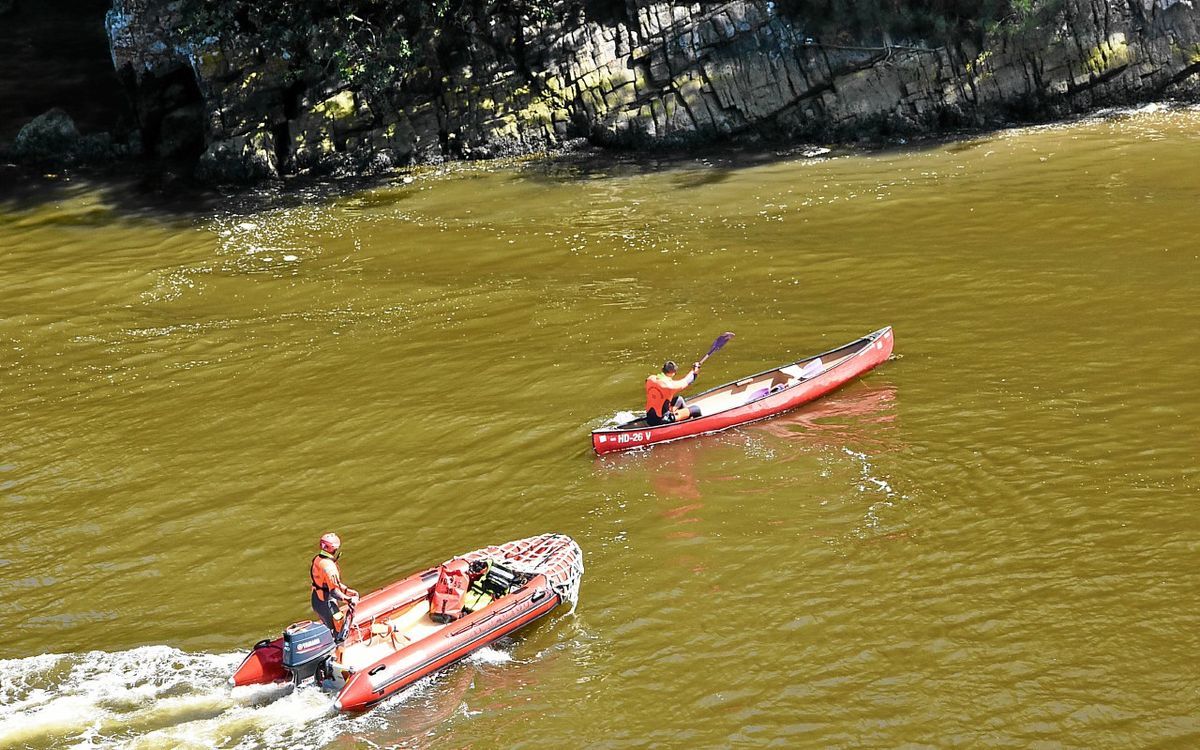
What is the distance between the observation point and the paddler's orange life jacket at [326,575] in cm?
1166

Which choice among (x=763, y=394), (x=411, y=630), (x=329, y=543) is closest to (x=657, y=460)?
(x=763, y=394)

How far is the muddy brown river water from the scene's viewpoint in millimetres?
11070

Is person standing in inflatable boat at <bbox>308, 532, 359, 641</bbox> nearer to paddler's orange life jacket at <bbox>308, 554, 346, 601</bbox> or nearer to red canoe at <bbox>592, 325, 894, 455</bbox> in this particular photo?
paddler's orange life jacket at <bbox>308, 554, 346, 601</bbox>

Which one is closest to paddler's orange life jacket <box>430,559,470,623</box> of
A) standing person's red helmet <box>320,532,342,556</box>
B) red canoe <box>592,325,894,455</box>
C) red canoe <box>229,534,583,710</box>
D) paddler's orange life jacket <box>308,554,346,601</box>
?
red canoe <box>229,534,583,710</box>

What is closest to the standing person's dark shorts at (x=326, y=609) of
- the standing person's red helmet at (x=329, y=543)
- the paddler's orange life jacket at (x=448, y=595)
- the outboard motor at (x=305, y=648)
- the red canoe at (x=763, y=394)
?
the outboard motor at (x=305, y=648)

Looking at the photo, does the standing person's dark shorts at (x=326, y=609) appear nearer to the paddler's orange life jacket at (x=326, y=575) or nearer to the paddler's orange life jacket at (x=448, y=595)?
the paddler's orange life jacket at (x=326, y=575)

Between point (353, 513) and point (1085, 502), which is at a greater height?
point (353, 513)

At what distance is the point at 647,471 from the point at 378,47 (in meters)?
18.2

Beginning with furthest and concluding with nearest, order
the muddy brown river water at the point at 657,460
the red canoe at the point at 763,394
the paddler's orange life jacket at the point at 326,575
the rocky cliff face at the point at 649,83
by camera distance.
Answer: the rocky cliff face at the point at 649,83, the red canoe at the point at 763,394, the paddler's orange life jacket at the point at 326,575, the muddy brown river water at the point at 657,460

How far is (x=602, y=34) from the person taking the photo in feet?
99.9

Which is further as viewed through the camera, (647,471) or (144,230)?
(144,230)

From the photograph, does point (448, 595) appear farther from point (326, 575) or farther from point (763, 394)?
point (763, 394)

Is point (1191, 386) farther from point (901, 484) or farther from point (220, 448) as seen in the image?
point (220, 448)

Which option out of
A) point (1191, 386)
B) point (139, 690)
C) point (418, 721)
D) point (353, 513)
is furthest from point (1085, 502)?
point (139, 690)
